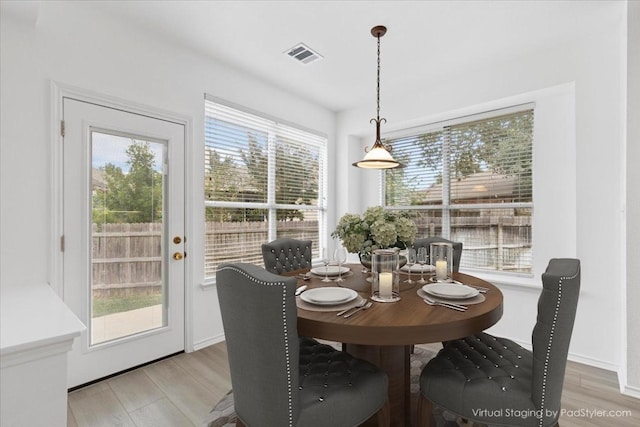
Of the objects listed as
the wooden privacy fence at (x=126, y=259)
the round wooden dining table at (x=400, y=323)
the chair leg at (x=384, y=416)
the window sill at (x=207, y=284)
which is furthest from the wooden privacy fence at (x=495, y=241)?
the wooden privacy fence at (x=126, y=259)

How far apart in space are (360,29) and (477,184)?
2082 millimetres

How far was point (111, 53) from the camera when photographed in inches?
96.0

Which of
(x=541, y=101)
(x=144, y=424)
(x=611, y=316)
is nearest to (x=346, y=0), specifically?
(x=541, y=101)

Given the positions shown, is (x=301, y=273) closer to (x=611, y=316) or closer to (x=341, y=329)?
(x=341, y=329)

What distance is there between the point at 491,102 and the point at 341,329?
2.98m

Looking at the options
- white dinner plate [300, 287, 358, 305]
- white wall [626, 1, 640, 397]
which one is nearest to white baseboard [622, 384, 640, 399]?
white wall [626, 1, 640, 397]

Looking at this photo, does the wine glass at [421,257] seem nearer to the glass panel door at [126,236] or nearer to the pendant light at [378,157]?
the pendant light at [378,157]

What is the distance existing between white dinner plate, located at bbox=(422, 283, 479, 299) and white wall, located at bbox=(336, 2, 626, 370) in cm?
152

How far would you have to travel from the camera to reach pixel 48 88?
2.16 metres

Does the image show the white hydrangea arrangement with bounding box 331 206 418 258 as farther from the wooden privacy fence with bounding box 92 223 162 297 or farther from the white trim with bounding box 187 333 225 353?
the white trim with bounding box 187 333 225 353

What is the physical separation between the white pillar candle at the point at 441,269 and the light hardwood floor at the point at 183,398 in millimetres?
1072

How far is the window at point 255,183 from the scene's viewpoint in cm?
319

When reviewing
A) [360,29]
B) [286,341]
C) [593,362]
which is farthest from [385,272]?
[593,362]

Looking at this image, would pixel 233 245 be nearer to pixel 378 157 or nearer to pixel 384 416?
pixel 378 157
